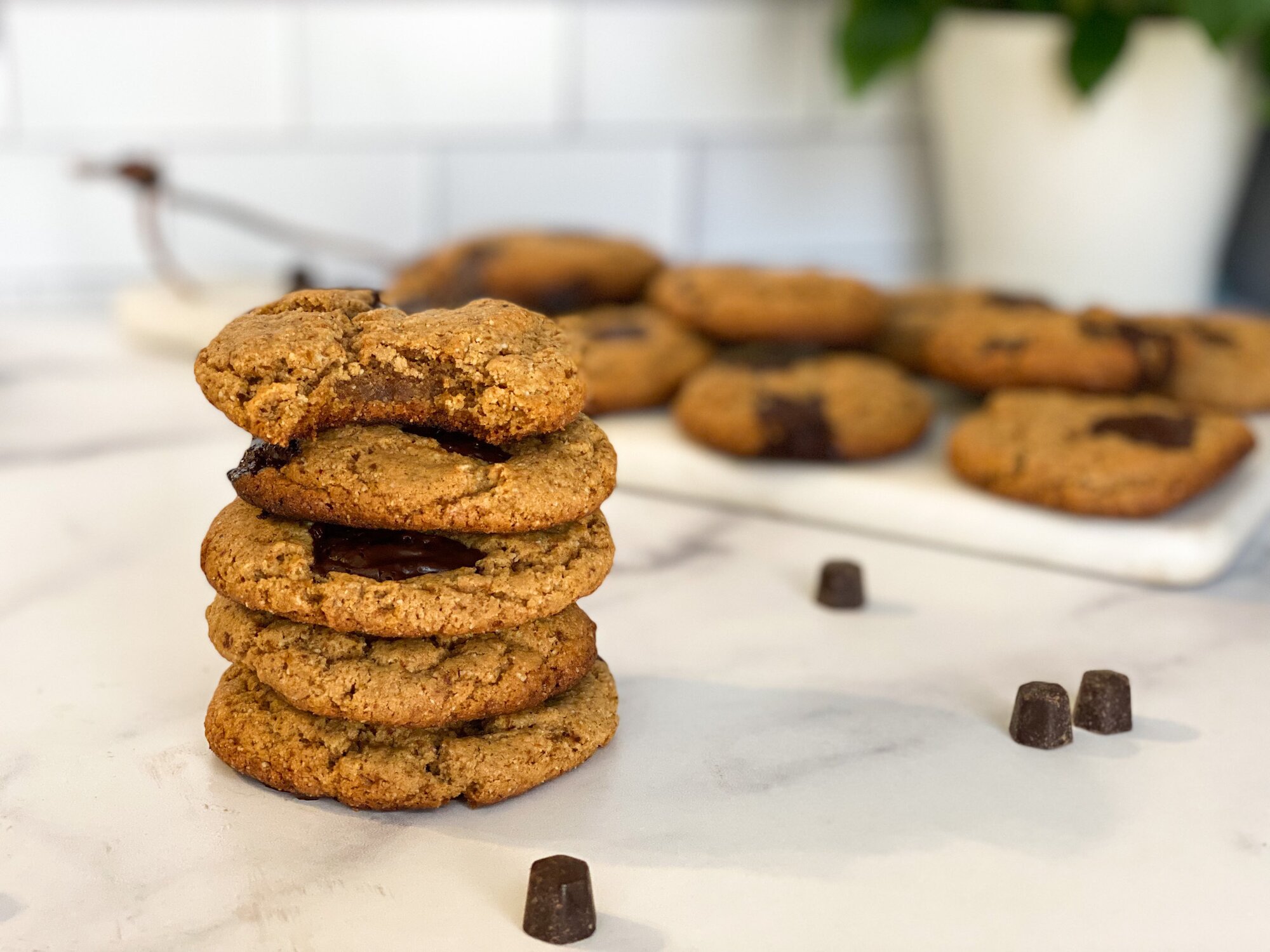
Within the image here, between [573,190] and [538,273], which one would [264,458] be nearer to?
[538,273]

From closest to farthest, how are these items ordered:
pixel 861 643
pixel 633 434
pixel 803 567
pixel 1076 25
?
pixel 861 643
pixel 803 567
pixel 633 434
pixel 1076 25

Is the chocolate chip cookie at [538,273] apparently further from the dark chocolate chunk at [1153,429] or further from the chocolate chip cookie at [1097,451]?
the dark chocolate chunk at [1153,429]

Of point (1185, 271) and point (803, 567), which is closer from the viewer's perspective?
point (803, 567)

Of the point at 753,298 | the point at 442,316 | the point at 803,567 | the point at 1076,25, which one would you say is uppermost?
the point at 1076,25

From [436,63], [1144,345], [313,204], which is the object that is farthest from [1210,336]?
[313,204]

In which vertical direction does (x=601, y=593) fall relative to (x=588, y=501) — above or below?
below

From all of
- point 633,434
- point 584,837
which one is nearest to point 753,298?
point 633,434

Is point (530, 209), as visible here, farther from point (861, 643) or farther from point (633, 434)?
point (861, 643)
